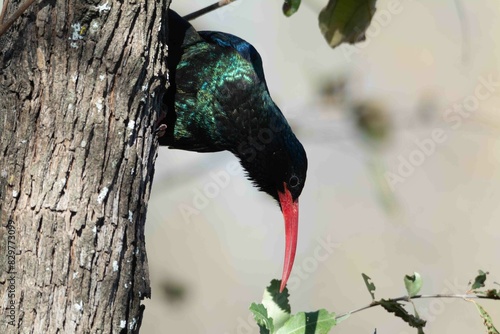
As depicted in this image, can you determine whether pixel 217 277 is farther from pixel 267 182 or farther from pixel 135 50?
pixel 135 50

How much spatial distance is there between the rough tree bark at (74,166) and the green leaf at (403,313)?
75cm

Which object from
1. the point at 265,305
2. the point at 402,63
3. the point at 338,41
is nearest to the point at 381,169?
the point at 402,63

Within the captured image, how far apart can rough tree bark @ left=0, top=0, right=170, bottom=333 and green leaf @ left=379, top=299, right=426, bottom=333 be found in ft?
2.47

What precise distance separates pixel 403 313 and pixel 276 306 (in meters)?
0.41

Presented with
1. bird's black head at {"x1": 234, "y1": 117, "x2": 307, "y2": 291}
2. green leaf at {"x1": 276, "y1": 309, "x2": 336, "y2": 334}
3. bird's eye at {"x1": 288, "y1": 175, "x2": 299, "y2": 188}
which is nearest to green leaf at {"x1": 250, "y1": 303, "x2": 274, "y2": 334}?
green leaf at {"x1": 276, "y1": 309, "x2": 336, "y2": 334}

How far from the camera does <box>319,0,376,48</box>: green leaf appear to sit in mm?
2930

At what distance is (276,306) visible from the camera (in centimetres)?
241

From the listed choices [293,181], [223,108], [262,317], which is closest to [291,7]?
[223,108]

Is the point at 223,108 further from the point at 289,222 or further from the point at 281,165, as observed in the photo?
the point at 289,222

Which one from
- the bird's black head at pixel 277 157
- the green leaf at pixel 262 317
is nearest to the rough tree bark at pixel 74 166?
the green leaf at pixel 262 317

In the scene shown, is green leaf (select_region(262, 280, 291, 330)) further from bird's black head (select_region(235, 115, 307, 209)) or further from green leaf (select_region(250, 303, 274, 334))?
bird's black head (select_region(235, 115, 307, 209))

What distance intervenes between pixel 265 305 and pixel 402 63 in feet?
15.1

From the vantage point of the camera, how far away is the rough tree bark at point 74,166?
2.08 m

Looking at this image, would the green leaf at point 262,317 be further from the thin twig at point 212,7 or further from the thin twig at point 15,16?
the thin twig at point 212,7
